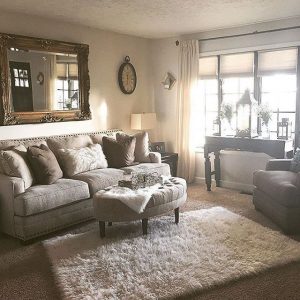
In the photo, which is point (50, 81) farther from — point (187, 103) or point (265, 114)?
point (265, 114)

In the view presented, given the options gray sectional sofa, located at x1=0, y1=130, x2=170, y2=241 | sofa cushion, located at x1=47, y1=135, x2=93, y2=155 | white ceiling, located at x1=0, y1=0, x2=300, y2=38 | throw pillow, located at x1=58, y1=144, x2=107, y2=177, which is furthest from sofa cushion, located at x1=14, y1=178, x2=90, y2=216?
white ceiling, located at x1=0, y1=0, x2=300, y2=38

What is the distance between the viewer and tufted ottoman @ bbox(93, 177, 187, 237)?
3.71 metres

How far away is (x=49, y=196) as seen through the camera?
3904mm

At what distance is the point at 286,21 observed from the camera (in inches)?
203

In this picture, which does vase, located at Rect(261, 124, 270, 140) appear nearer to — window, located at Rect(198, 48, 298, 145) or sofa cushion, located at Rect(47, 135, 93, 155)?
window, located at Rect(198, 48, 298, 145)

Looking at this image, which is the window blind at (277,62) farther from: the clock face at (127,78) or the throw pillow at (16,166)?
the throw pillow at (16,166)

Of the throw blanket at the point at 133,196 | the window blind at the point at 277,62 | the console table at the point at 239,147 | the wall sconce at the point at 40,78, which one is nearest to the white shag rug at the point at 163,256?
the throw blanket at the point at 133,196

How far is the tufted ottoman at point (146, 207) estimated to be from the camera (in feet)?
12.2

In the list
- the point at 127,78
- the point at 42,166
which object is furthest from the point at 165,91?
the point at 42,166

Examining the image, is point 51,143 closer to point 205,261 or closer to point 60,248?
point 60,248

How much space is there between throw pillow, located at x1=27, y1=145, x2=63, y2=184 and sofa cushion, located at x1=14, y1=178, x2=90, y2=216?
0.10 meters

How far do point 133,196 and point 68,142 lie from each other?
5.58 ft

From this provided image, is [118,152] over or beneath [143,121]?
beneath

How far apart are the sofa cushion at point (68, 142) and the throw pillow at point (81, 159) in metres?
0.15
